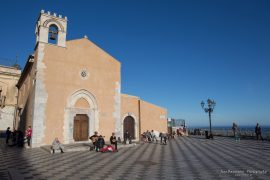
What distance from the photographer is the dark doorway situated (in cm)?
1806

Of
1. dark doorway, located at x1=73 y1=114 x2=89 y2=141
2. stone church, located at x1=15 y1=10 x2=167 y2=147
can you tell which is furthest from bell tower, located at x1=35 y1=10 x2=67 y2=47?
dark doorway, located at x1=73 y1=114 x2=89 y2=141

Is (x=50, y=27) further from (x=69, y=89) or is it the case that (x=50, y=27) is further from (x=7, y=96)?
(x=7, y=96)

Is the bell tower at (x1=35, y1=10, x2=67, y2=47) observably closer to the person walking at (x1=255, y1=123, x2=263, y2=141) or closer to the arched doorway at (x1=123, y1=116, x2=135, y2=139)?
the arched doorway at (x1=123, y1=116, x2=135, y2=139)

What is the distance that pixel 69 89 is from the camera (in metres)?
17.9

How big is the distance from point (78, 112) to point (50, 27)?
286 inches

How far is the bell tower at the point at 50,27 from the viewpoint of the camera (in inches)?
677

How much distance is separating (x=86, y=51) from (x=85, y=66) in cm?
141

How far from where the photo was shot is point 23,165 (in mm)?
9328

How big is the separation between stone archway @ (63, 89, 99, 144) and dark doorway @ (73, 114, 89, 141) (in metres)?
0.27

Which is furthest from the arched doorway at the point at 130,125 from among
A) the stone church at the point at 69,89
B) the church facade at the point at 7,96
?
the church facade at the point at 7,96

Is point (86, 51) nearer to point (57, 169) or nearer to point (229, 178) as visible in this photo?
point (57, 169)

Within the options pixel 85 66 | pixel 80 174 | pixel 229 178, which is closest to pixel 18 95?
pixel 85 66

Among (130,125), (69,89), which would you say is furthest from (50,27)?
(130,125)

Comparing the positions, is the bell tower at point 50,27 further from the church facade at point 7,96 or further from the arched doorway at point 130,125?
the church facade at point 7,96
